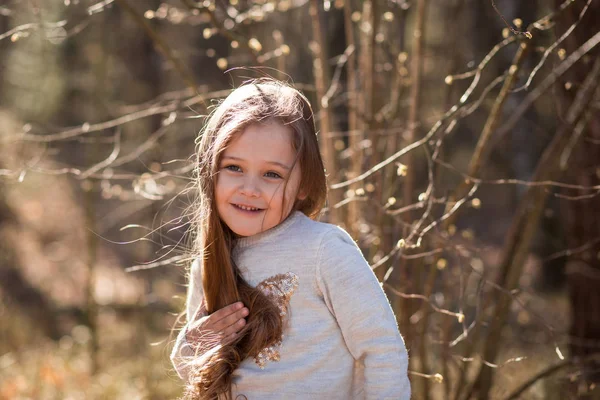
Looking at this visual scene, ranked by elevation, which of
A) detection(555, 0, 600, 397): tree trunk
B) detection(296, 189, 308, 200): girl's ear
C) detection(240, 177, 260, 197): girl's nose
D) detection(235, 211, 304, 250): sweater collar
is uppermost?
detection(240, 177, 260, 197): girl's nose

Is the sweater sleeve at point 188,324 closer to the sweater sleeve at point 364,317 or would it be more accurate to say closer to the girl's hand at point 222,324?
the girl's hand at point 222,324

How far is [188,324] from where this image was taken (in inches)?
78.7

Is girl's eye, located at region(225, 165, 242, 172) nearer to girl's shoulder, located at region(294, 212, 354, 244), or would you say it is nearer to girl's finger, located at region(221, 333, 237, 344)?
girl's shoulder, located at region(294, 212, 354, 244)

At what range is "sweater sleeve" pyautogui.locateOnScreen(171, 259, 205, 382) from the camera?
1963mm

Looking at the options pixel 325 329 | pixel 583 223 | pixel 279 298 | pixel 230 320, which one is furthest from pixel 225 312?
pixel 583 223

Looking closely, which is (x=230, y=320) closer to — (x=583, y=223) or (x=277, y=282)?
(x=277, y=282)

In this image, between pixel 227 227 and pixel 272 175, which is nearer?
pixel 272 175

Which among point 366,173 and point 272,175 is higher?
point 272,175

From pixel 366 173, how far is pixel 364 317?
0.58 metres

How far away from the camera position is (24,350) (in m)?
6.24

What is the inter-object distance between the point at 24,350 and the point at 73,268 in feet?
13.1

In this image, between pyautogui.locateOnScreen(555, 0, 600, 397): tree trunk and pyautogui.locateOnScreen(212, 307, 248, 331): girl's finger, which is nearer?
pyautogui.locateOnScreen(212, 307, 248, 331): girl's finger

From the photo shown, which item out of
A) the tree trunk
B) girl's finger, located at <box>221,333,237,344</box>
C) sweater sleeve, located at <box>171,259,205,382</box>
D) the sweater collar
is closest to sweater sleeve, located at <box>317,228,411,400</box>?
the sweater collar

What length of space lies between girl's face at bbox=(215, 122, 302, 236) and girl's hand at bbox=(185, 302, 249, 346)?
194mm
